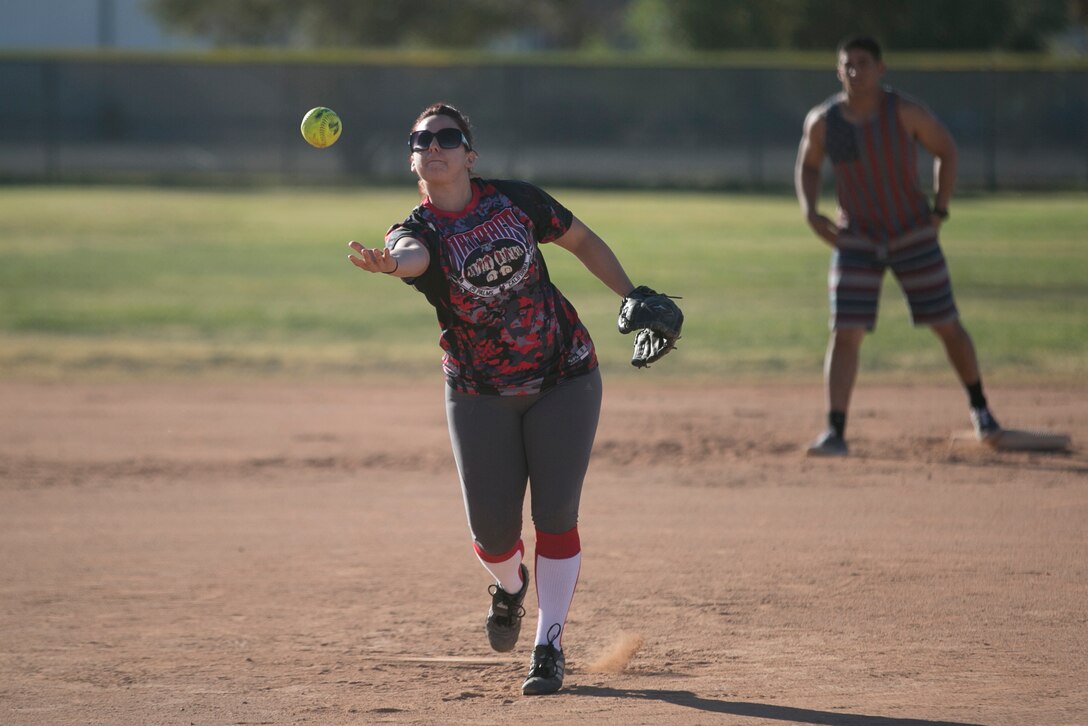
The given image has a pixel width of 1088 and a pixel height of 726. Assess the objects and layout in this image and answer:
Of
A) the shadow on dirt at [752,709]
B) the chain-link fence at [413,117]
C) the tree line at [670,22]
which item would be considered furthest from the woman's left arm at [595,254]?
the tree line at [670,22]

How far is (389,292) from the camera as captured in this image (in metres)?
16.3

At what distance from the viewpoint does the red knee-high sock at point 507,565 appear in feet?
16.0

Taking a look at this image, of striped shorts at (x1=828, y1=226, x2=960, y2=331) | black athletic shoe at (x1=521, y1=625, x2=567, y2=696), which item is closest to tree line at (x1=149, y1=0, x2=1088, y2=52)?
striped shorts at (x1=828, y1=226, x2=960, y2=331)

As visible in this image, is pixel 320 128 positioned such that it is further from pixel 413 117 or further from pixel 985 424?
pixel 413 117

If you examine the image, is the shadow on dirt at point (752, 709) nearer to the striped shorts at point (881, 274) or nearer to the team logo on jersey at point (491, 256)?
the team logo on jersey at point (491, 256)

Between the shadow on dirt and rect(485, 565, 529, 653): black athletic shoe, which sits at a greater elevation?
rect(485, 565, 529, 653): black athletic shoe

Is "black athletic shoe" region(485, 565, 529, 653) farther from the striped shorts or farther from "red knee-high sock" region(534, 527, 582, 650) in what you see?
the striped shorts

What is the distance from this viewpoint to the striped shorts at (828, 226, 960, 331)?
786 cm

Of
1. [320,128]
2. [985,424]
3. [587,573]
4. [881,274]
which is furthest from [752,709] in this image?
[985,424]

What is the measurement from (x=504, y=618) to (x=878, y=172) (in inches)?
155

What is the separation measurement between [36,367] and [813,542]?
24.5 ft

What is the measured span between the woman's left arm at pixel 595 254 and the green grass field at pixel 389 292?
6230 mm

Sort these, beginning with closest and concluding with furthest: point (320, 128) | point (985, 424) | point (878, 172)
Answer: point (320, 128)
point (878, 172)
point (985, 424)

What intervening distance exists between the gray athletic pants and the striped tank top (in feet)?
11.7
